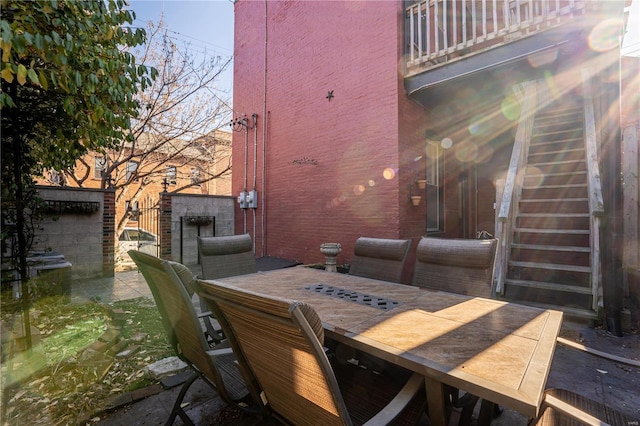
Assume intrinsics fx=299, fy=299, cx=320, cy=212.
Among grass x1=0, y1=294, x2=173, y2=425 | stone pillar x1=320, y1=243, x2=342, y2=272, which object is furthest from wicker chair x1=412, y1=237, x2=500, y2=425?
grass x1=0, y1=294, x2=173, y2=425

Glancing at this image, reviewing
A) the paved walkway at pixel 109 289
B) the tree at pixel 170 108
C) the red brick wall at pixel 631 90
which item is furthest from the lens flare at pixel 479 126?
the paved walkway at pixel 109 289

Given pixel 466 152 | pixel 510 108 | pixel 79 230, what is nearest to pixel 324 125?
pixel 466 152

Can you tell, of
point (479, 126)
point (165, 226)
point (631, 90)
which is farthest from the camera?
point (631, 90)

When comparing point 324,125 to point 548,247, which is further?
point 324,125

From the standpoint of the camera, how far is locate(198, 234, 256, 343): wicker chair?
2875 millimetres

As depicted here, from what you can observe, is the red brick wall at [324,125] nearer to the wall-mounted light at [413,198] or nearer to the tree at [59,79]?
the wall-mounted light at [413,198]

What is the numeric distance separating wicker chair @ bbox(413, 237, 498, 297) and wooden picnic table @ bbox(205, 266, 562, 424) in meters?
0.31

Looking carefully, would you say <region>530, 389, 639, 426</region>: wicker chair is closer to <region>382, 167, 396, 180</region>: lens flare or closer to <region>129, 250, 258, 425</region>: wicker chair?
<region>129, 250, 258, 425</region>: wicker chair

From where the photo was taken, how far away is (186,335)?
61.6 inches

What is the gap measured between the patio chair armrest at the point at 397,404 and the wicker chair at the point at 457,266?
124 cm

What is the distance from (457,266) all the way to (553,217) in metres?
3.10

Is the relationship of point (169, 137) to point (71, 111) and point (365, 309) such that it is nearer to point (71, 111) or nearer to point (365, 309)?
point (71, 111)

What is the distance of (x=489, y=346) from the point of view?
1.22 meters

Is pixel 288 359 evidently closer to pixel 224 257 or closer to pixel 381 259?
pixel 381 259
